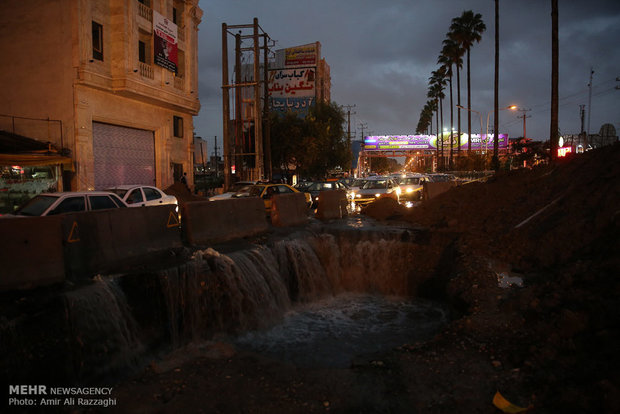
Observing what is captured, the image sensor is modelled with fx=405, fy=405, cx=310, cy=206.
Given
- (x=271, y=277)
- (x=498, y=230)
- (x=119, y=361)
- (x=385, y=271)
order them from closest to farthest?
(x=119, y=361) < (x=271, y=277) < (x=498, y=230) < (x=385, y=271)

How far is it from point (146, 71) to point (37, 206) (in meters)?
14.2

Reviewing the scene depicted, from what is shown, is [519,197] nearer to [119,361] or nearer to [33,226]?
[119,361]

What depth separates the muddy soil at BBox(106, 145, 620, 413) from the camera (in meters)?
4.39

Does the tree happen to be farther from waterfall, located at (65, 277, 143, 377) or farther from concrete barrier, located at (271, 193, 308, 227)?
waterfall, located at (65, 277, 143, 377)

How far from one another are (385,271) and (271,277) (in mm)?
3784

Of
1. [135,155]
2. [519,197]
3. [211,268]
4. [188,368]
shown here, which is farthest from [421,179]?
[188,368]

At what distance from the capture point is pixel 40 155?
16.1 meters

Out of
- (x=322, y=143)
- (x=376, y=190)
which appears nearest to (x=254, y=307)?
(x=376, y=190)

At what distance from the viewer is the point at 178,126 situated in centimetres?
2598

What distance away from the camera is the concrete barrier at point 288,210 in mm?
14320

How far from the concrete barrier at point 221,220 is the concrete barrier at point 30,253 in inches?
148

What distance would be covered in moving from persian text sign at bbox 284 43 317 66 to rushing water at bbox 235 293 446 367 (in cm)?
5549

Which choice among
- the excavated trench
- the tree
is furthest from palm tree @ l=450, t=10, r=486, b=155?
the excavated trench

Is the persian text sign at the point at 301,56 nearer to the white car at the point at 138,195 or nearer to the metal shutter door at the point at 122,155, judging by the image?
the metal shutter door at the point at 122,155
